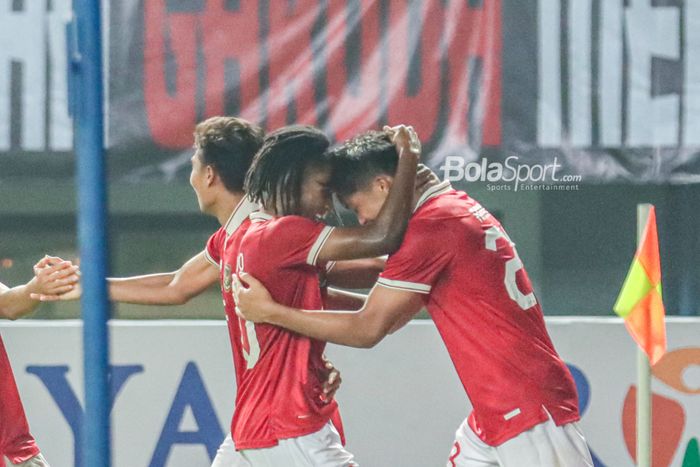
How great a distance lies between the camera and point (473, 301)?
4.16 meters

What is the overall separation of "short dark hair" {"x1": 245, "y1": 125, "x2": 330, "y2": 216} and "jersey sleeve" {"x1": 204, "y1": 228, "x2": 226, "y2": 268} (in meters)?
0.56

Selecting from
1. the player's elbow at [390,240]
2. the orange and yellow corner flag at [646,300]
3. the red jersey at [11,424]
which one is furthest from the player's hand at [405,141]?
the red jersey at [11,424]

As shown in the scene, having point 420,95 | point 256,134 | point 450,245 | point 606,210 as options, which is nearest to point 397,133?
point 450,245

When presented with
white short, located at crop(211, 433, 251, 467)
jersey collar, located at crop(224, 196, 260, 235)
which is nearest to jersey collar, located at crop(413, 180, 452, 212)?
jersey collar, located at crop(224, 196, 260, 235)

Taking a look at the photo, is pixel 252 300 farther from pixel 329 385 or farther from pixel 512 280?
pixel 512 280

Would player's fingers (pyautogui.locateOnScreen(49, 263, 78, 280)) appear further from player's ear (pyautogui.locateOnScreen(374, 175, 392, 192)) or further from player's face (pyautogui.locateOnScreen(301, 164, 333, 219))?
player's ear (pyautogui.locateOnScreen(374, 175, 392, 192))

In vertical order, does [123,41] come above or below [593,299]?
above

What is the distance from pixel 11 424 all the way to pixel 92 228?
7.66ft

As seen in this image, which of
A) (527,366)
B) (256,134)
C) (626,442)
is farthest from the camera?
(626,442)

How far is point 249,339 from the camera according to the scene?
4.36 metres

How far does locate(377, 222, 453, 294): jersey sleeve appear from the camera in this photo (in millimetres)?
4152

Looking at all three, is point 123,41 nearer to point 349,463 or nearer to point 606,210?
point 606,210

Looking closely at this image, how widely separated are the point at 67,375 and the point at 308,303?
269 centimetres

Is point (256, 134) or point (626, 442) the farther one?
point (626, 442)
